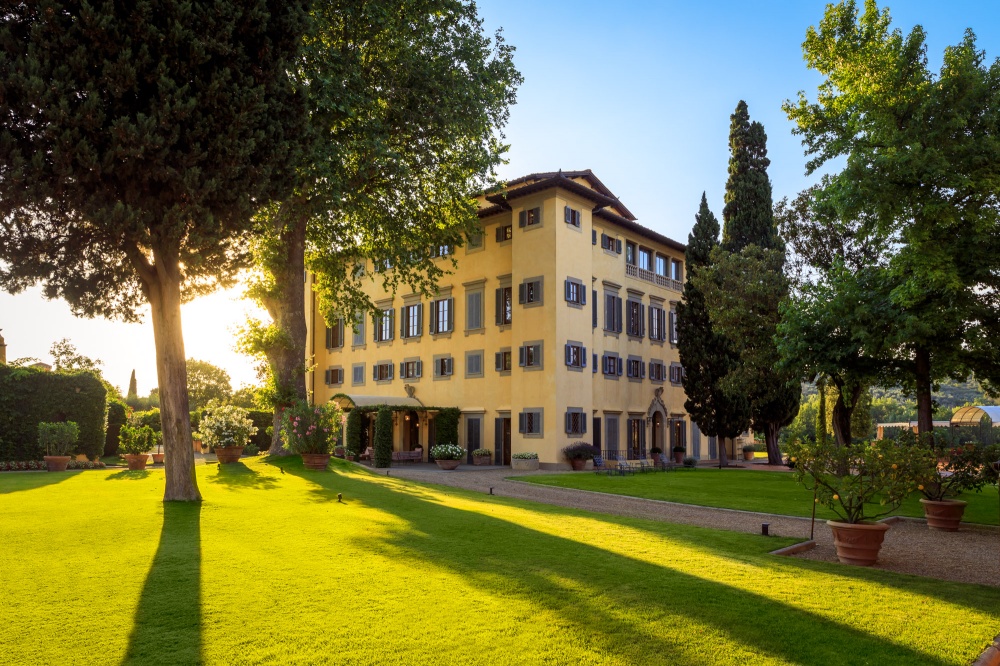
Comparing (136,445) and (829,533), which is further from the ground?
(136,445)

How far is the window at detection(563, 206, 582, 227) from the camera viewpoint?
109 feet

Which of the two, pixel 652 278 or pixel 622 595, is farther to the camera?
pixel 652 278

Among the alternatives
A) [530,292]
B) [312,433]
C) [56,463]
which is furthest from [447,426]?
[56,463]

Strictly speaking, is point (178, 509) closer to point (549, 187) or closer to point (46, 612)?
point (46, 612)

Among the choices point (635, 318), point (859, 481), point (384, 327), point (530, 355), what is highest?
point (635, 318)

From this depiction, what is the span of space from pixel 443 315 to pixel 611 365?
949 centimetres

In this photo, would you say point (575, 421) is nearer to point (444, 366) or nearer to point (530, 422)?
point (530, 422)

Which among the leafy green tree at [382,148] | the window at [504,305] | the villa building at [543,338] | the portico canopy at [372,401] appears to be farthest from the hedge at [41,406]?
the window at [504,305]

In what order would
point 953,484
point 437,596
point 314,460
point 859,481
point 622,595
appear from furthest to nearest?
point 314,460 → point 953,484 → point 859,481 → point 622,595 → point 437,596

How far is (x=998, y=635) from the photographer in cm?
644

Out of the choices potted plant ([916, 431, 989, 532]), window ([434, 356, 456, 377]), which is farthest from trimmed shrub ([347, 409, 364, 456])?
potted plant ([916, 431, 989, 532])

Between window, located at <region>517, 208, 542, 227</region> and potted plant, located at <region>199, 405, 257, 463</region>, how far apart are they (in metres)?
16.7

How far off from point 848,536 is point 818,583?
226 cm

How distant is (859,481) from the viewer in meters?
10.5
